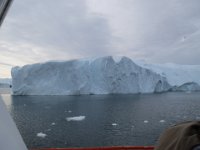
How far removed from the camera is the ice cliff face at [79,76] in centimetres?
3152

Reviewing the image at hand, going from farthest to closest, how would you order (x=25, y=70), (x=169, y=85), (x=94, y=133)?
(x=169, y=85)
(x=25, y=70)
(x=94, y=133)

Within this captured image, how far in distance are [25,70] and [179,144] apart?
107 feet

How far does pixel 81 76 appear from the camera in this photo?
31.2 m

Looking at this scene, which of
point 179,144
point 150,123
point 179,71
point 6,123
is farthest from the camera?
point 179,71

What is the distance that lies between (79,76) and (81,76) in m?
0.25

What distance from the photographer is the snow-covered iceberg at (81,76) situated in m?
31.5

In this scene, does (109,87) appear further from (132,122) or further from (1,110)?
(1,110)

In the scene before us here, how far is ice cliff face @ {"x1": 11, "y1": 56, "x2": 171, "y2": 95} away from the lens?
31516 millimetres

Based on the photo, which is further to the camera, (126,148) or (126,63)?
(126,63)

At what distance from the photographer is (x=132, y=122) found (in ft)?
54.2

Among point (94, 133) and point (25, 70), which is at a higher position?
point (25, 70)

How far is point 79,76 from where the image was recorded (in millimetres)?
31219

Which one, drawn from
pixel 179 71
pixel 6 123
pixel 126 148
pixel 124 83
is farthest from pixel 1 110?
pixel 179 71

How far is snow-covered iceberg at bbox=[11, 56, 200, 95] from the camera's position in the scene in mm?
31516
